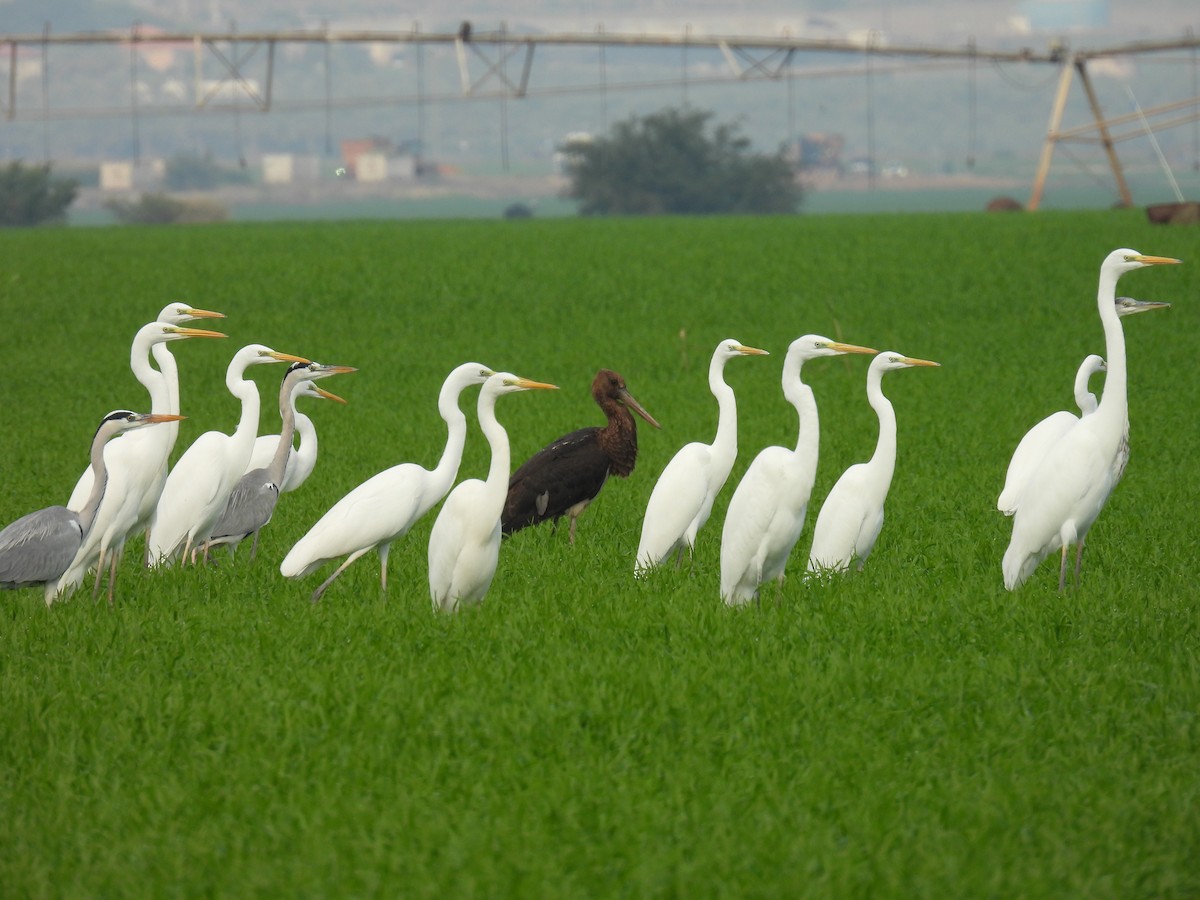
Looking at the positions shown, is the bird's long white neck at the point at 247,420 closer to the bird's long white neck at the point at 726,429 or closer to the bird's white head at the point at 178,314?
the bird's white head at the point at 178,314

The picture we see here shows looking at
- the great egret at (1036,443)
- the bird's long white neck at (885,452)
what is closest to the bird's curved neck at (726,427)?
the bird's long white neck at (885,452)

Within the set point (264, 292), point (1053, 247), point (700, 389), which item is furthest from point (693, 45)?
point (700, 389)

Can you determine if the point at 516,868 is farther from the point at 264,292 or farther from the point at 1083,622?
the point at 264,292

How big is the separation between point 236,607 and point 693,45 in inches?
1412

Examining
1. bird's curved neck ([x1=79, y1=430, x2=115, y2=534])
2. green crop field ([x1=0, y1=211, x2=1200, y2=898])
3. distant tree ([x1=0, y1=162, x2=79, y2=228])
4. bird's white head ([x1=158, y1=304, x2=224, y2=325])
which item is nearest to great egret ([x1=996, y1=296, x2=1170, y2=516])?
green crop field ([x1=0, y1=211, x2=1200, y2=898])

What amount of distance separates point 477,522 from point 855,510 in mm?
1922

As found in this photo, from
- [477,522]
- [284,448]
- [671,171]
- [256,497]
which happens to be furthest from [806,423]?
[671,171]

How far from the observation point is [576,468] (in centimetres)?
880

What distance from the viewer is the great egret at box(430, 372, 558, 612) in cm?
661

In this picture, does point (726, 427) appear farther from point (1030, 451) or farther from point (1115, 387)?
point (1115, 387)

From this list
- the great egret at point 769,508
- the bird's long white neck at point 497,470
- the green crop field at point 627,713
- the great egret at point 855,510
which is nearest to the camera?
the green crop field at point 627,713

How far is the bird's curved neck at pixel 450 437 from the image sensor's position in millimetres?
6949

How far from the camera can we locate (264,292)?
25891mm

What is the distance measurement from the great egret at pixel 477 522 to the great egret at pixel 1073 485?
2437 mm
